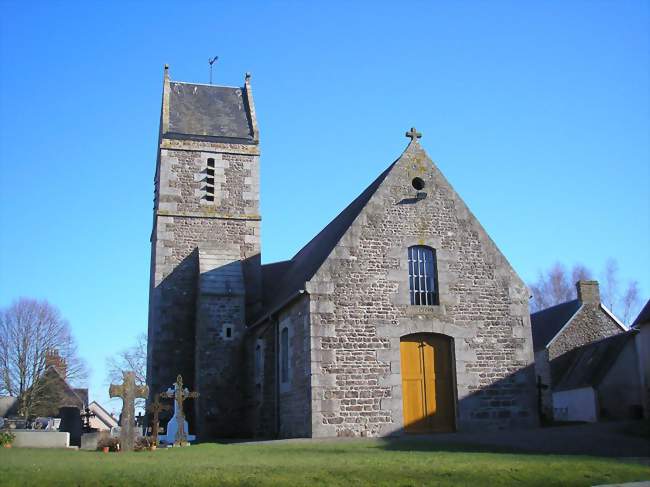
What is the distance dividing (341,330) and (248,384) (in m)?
6.79

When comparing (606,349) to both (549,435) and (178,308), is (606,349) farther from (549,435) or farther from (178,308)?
(178,308)

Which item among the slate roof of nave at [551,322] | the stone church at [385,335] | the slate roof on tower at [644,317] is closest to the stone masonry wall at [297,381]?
the stone church at [385,335]

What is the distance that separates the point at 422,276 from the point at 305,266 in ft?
13.7

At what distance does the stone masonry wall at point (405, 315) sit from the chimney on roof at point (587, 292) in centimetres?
1374

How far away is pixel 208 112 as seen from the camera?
28.6 metres

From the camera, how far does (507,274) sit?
62.9 ft

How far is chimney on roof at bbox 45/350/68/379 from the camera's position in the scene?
132 feet

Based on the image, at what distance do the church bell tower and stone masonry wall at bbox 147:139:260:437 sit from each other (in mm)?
36

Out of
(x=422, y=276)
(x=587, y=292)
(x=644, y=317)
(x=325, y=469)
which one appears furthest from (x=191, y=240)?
(x=587, y=292)

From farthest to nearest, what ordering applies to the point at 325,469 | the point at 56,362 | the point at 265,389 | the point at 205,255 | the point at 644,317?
1. the point at 56,362
2. the point at 205,255
3. the point at 644,317
4. the point at 265,389
5. the point at 325,469

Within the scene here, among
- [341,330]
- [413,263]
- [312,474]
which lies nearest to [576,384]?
A: [413,263]

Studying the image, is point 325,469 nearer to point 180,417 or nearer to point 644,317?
point 180,417

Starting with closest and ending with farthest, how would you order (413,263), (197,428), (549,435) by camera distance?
1. (549,435)
2. (413,263)
3. (197,428)

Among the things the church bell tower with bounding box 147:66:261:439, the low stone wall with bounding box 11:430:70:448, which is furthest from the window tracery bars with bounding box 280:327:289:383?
the low stone wall with bounding box 11:430:70:448
